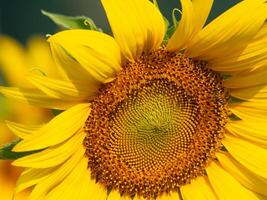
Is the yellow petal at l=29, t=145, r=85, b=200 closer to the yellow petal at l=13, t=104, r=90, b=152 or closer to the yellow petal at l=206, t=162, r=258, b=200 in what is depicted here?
the yellow petal at l=13, t=104, r=90, b=152

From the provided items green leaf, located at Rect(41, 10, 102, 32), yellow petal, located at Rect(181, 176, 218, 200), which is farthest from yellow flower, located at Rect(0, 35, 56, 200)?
yellow petal, located at Rect(181, 176, 218, 200)

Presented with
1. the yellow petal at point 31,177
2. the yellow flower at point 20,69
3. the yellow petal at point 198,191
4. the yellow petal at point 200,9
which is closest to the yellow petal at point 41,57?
the yellow flower at point 20,69

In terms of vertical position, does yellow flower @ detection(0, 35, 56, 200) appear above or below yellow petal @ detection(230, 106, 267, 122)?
below

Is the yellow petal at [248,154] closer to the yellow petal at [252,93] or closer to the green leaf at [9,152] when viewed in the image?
the yellow petal at [252,93]

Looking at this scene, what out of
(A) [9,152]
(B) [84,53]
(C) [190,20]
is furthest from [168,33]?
(A) [9,152]

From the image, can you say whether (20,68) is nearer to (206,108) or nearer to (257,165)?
(206,108)

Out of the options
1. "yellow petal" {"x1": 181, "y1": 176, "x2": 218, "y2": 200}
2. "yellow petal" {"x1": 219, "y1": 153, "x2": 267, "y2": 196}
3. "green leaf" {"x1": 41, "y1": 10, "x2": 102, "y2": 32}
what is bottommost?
"yellow petal" {"x1": 181, "y1": 176, "x2": 218, "y2": 200}

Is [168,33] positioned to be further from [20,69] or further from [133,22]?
[20,69]
